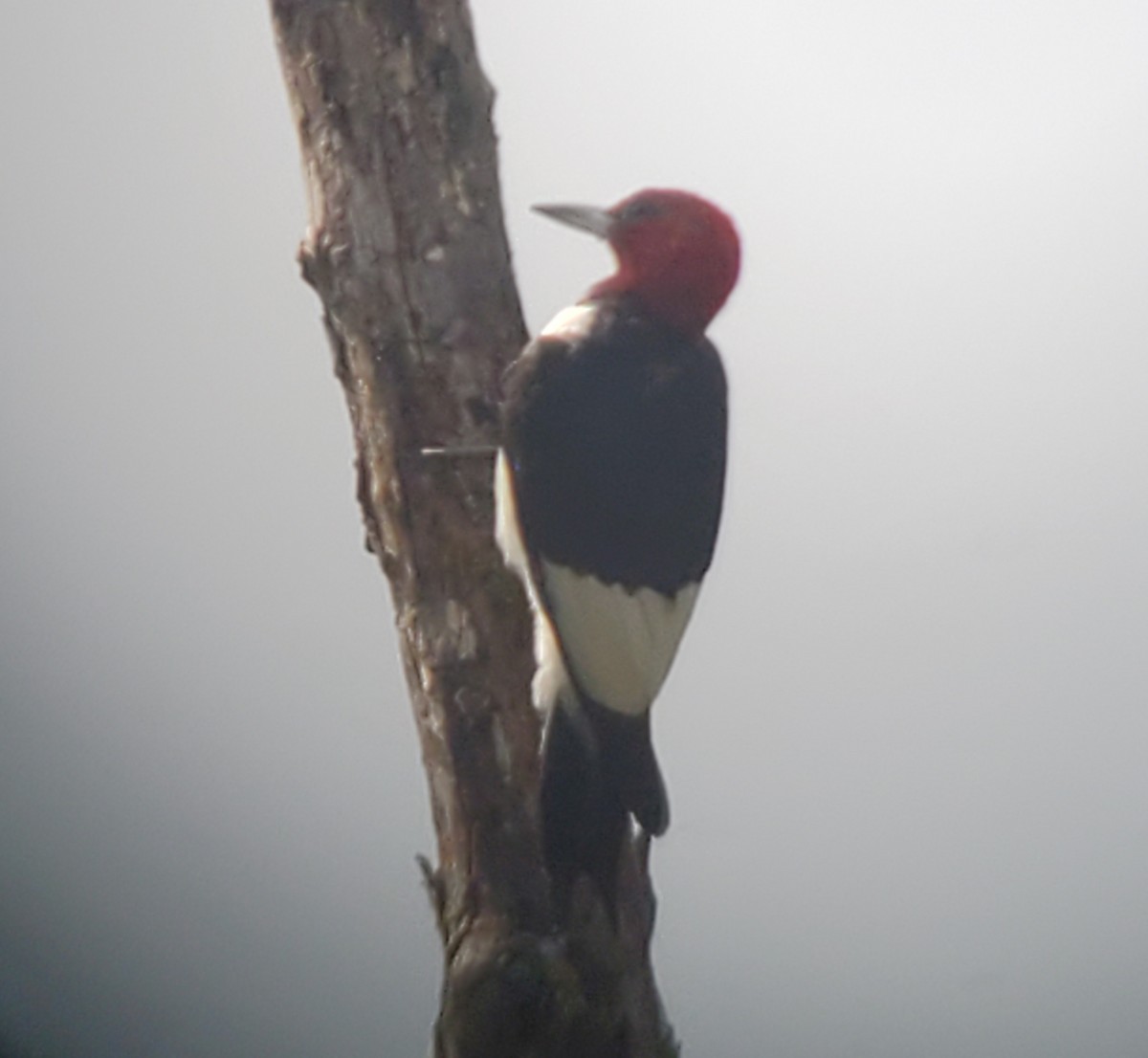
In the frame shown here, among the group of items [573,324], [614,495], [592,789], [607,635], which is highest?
[573,324]

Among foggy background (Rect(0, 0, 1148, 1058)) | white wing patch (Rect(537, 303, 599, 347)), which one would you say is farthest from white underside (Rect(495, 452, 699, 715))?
foggy background (Rect(0, 0, 1148, 1058))

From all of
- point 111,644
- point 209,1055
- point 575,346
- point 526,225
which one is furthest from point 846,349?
point 209,1055

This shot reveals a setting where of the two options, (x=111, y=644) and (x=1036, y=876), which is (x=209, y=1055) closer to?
(x=111, y=644)

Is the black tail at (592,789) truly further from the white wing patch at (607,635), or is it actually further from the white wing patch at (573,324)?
the white wing patch at (573,324)

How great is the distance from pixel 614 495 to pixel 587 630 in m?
0.11

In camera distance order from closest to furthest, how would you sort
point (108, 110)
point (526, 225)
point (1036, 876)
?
1. point (526, 225)
2. point (108, 110)
3. point (1036, 876)

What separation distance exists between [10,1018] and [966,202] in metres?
1.89

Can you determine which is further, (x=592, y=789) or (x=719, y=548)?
(x=719, y=548)

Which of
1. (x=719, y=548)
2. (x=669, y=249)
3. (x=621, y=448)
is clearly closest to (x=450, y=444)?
(x=621, y=448)

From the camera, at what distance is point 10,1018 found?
2057 mm

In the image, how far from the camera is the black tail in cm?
102

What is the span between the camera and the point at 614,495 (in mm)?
1031

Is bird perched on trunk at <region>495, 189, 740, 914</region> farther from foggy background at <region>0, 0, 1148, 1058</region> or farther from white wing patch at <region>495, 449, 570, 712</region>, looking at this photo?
foggy background at <region>0, 0, 1148, 1058</region>

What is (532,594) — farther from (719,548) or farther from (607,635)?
(719,548)
